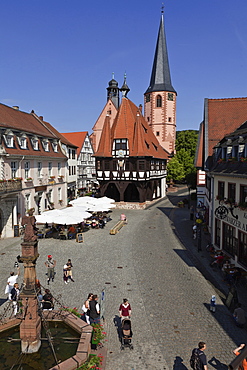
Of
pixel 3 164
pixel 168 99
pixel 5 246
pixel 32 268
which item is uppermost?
pixel 168 99

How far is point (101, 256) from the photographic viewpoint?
16.9 meters

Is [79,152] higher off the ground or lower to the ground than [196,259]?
higher

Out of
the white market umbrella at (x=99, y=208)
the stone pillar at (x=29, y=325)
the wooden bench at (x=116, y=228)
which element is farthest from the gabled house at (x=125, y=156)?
the stone pillar at (x=29, y=325)

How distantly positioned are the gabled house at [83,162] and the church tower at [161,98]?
1319cm

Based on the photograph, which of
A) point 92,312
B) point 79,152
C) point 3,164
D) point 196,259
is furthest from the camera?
point 79,152

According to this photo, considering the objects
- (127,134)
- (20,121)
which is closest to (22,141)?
(20,121)

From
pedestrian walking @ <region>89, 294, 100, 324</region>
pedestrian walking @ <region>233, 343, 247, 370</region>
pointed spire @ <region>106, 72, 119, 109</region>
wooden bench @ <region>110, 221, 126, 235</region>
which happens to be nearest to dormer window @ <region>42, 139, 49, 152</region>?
wooden bench @ <region>110, 221, 126, 235</region>

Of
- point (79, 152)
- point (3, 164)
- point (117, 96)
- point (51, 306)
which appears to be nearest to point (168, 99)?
point (117, 96)

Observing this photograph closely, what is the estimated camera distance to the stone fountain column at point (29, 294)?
25.2 ft

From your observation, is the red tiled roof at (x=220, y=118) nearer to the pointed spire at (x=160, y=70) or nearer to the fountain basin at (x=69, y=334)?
the fountain basin at (x=69, y=334)

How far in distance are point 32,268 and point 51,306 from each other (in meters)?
2.85

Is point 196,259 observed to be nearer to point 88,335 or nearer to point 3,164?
point 88,335

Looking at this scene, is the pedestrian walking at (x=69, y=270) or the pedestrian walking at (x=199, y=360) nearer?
the pedestrian walking at (x=199, y=360)

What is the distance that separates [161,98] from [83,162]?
729 inches
